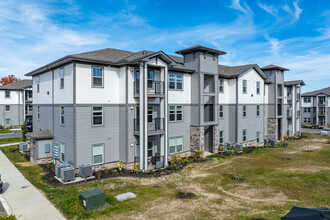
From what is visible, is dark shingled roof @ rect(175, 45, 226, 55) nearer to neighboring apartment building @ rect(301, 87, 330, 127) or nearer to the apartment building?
the apartment building

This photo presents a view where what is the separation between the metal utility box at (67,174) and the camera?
14.9 m

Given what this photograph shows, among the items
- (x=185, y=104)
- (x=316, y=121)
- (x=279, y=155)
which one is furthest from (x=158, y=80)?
(x=316, y=121)

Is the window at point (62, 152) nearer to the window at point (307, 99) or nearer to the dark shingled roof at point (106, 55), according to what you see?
the dark shingled roof at point (106, 55)

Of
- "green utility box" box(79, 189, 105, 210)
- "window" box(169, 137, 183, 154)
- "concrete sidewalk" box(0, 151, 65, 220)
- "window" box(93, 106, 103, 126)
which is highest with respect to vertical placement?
"window" box(93, 106, 103, 126)

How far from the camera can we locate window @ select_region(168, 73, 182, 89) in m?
21.1

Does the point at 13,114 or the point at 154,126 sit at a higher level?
the point at 13,114

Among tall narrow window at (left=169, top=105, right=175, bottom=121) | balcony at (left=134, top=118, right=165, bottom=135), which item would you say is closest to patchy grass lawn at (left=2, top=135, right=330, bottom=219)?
balcony at (left=134, top=118, right=165, bottom=135)

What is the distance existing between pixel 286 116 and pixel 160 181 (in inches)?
1175

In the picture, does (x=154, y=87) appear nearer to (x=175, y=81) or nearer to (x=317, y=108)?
(x=175, y=81)

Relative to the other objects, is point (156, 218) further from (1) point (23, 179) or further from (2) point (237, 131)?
(2) point (237, 131)

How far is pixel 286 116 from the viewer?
36.7 metres

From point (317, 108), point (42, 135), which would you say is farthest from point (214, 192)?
point (317, 108)

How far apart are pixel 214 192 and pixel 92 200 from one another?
7.19m

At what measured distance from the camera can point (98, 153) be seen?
17.3m
